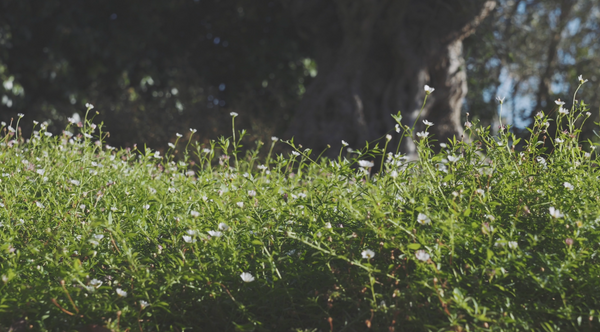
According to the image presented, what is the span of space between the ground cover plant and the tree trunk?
5175mm

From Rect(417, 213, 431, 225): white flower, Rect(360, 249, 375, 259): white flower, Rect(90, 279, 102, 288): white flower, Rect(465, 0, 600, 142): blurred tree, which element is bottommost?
Rect(90, 279, 102, 288): white flower

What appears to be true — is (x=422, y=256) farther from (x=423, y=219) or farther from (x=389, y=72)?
(x=389, y=72)

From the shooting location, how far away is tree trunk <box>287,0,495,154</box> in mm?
7828

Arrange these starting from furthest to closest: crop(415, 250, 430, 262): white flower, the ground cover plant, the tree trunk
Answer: the tree trunk
the ground cover plant
crop(415, 250, 430, 262): white flower

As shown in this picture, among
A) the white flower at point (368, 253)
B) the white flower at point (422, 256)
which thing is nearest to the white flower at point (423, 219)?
the white flower at point (422, 256)

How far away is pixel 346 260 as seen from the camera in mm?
2211

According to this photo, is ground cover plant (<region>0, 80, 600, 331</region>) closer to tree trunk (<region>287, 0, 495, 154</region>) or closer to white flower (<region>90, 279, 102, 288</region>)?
white flower (<region>90, 279, 102, 288</region>)

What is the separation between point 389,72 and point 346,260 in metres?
6.70

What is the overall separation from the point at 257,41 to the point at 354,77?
112 inches

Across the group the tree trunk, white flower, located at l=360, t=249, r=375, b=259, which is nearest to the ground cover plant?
white flower, located at l=360, t=249, r=375, b=259

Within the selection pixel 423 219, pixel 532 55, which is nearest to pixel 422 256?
pixel 423 219

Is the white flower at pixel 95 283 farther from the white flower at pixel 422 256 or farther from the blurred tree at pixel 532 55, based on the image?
the blurred tree at pixel 532 55

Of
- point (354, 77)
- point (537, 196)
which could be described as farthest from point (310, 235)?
point (354, 77)

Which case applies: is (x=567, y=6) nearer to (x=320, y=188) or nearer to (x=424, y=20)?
(x=424, y=20)
